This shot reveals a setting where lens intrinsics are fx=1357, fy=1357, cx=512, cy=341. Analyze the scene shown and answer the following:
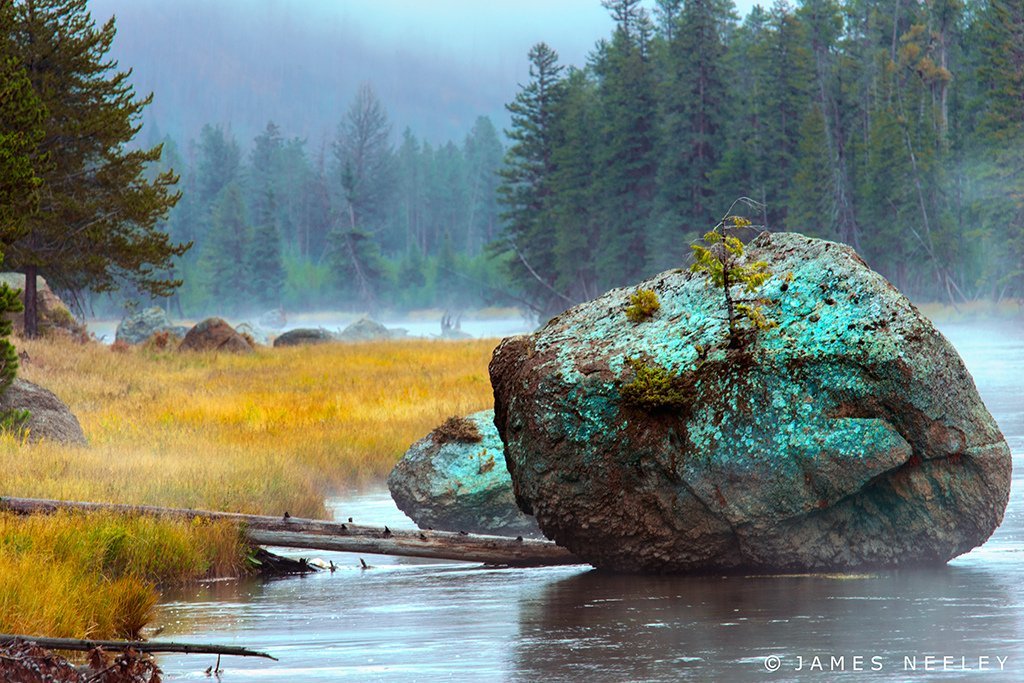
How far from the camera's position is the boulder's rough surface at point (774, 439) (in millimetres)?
9234

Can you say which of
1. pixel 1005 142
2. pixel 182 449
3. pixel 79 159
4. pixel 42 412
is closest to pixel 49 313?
pixel 79 159

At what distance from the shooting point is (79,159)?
1318 inches

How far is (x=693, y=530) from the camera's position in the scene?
379 inches

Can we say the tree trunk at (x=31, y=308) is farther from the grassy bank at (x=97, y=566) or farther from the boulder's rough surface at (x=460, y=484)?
the grassy bank at (x=97, y=566)

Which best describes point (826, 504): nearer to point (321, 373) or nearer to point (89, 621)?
point (89, 621)

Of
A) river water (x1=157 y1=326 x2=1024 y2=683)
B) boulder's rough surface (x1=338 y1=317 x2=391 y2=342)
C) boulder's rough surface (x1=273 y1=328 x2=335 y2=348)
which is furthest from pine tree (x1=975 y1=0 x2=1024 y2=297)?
river water (x1=157 y1=326 x2=1024 y2=683)

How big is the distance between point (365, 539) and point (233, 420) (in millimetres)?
10346

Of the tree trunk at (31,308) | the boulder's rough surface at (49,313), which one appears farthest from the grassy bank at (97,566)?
A: the boulder's rough surface at (49,313)

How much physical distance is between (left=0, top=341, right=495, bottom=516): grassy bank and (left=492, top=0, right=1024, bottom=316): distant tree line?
31510 mm

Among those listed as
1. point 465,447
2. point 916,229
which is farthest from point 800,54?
point 465,447

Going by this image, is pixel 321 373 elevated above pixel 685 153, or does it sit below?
below

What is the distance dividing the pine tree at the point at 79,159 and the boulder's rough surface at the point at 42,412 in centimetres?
1640

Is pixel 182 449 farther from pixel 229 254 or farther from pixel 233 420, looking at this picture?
pixel 229 254

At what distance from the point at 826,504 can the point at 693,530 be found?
947 mm
